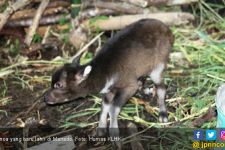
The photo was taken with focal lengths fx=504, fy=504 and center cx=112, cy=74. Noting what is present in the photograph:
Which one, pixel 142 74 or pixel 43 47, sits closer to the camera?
pixel 142 74

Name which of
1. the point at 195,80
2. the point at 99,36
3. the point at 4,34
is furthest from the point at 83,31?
the point at 195,80

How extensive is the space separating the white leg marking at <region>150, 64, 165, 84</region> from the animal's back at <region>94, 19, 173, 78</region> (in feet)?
0.20

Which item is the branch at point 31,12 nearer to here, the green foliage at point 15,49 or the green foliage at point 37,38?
the green foliage at point 37,38

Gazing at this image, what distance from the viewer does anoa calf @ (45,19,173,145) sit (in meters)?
6.02

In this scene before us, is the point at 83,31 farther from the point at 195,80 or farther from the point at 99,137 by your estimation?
the point at 99,137

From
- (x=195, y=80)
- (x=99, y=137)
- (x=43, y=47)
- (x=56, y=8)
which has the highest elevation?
(x=56, y=8)

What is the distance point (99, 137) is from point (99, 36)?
2.62m

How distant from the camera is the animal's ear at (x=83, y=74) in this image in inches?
233

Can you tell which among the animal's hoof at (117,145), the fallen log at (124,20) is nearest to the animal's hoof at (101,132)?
the animal's hoof at (117,145)

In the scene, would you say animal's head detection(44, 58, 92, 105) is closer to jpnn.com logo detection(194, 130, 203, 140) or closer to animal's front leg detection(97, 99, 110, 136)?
animal's front leg detection(97, 99, 110, 136)

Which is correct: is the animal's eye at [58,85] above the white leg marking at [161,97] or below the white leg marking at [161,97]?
above

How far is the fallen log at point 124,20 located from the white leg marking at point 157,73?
1820mm

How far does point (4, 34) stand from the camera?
8.40 m

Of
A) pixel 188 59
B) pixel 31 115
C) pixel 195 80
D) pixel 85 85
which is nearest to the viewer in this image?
pixel 85 85
